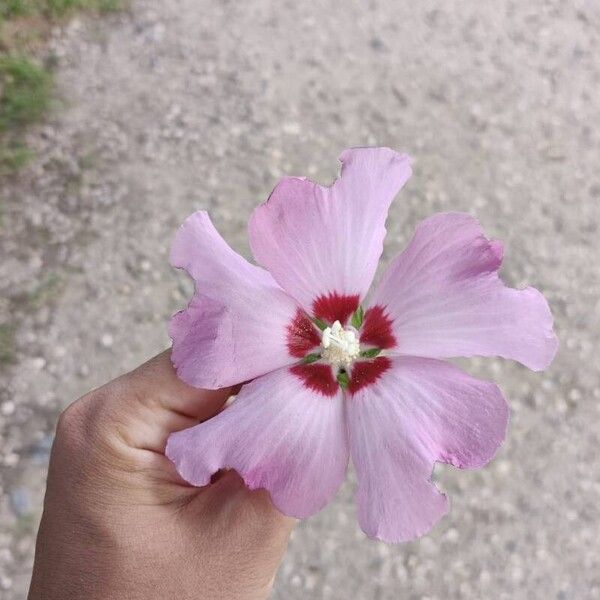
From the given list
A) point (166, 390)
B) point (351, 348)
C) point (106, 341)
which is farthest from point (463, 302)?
point (106, 341)

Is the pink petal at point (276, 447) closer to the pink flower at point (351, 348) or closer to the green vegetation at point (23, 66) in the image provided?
the pink flower at point (351, 348)

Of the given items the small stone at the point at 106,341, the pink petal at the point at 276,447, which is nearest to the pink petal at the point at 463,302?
the pink petal at the point at 276,447

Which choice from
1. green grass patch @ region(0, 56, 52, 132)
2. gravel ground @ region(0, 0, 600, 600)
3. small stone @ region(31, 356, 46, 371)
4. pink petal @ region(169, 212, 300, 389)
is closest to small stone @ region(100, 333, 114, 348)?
gravel ground @ region(0, 0, 600, 600)

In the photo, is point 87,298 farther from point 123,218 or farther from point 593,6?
point 593,6

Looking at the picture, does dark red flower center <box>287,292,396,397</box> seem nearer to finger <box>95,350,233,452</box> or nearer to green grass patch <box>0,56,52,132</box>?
finger <box>95,350,233,452</box>

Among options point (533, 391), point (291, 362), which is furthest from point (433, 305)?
point (533, 391)

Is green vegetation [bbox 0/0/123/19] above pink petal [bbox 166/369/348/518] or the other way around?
above

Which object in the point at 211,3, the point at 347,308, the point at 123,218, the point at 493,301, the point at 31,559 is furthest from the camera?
the point at 211,3
